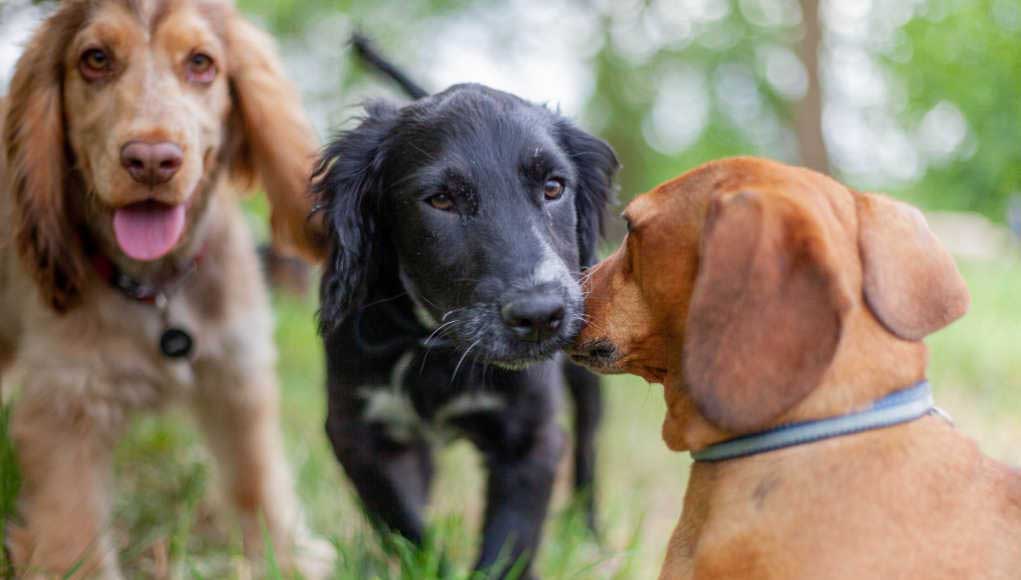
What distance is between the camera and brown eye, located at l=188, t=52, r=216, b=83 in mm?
3172

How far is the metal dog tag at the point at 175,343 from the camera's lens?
3.24 metres

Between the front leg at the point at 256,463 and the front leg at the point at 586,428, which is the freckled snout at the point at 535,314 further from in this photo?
the front leg at the point at 586,428

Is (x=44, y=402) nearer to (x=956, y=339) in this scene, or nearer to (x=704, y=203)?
(x=704, y=203)

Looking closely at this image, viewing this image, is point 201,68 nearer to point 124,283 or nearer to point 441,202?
point 124,283

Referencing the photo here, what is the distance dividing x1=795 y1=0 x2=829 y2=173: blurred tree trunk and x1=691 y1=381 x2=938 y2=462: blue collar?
546 cm

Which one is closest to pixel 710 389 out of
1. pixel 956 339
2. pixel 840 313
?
pixel 840 313

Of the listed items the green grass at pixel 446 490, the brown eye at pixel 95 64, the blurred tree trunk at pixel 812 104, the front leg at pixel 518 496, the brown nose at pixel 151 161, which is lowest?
the green grass at pixel 446 490

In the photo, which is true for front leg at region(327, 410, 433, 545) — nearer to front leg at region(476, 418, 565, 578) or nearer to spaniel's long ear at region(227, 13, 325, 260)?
front leg at region(476, 418, 565, 578)

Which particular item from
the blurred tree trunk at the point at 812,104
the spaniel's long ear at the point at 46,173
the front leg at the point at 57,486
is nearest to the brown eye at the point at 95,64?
the spaniel's long ear at the point at 46,173

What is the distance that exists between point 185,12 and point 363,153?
31.2 inches

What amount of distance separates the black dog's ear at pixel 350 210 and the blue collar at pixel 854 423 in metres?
1.37

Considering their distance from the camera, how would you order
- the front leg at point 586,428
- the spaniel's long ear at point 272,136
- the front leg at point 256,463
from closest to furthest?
the spaniel's long ear at point 272,136, the front leg at point 256,463, the front leg at point 586,428

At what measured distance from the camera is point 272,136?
345 cm

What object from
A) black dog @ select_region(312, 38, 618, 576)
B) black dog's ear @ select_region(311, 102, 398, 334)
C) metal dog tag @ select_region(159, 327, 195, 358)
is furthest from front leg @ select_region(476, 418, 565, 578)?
metal dog tag @ select_region(159, 327, 195, 358)
